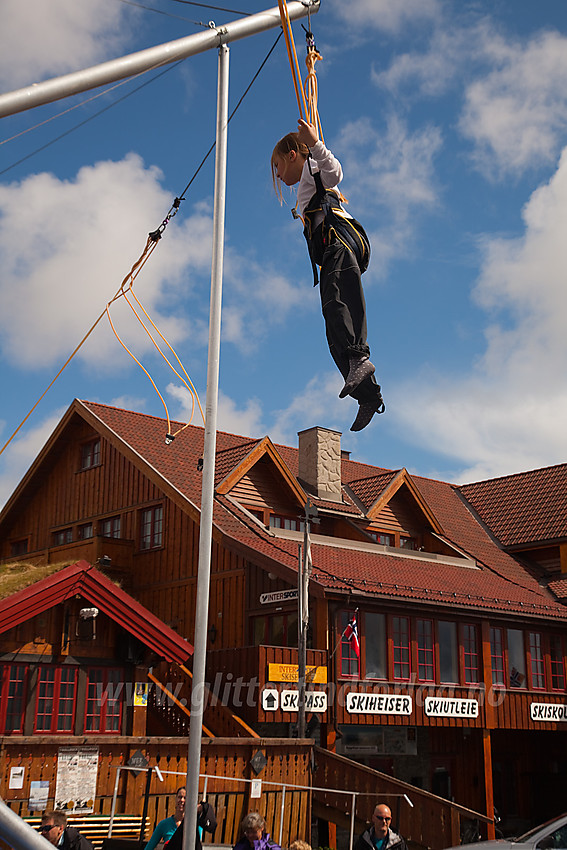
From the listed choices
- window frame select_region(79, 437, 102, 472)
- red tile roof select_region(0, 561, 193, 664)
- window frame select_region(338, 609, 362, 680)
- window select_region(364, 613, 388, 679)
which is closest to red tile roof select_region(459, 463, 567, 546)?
window select_region(364, 613, 388, 679)

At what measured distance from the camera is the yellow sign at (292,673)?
822 inches

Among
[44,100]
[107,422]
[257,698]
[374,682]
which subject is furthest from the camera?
[107,422]

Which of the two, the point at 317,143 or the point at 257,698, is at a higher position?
the point at 317,143

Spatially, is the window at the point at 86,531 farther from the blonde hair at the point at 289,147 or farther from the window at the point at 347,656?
the blonde hair at the point at 289,147

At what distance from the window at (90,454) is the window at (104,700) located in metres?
11.6

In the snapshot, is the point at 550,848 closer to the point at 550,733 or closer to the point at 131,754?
the point at 131,754

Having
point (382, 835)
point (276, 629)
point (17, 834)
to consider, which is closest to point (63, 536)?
point (276, 629)

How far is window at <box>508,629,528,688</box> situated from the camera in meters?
26.3

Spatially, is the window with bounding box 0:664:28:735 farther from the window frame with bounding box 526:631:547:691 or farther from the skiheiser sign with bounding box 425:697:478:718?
the window frame with bounding box 526:631:547:691

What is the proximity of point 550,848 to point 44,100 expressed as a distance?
10.9 meters

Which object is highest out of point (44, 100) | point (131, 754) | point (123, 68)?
point (123, 68)

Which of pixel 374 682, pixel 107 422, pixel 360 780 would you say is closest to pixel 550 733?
pixel 374 682

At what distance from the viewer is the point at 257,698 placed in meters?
20.6

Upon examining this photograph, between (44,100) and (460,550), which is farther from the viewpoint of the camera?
(460,550)
